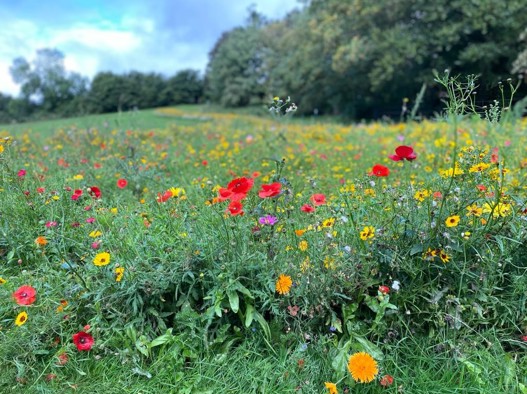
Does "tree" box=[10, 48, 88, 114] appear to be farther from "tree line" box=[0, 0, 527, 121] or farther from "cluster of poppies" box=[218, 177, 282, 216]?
"cluster of poppies" box=[218, 177, 282, 216]

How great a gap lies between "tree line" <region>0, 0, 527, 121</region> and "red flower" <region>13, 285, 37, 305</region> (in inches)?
82.0

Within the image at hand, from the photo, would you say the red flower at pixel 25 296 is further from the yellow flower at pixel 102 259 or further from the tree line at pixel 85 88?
the tree line at pixel 85 88

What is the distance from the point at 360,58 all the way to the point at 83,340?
15.6m

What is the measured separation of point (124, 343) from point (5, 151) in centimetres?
145

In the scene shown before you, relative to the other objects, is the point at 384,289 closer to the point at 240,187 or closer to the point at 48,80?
the point at 240,187

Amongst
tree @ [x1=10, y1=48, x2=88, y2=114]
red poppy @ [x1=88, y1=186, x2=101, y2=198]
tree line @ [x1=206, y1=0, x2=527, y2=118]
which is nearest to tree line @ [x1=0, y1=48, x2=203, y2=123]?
tree @ [x1=10, y1=48, x2=88, y2=114]

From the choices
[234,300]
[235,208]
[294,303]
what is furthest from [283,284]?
[235,208]

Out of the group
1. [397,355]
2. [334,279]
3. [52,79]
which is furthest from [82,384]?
[52,79]

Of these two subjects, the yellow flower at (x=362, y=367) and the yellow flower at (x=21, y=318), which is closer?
the yellow flower at (x=362, y=367)

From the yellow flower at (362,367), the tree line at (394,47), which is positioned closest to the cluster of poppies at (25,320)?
the yellow flower at (362,367)

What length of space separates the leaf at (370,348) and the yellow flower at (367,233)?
40cm

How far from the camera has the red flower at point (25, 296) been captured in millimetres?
1639

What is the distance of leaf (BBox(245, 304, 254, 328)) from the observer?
1.59 metres

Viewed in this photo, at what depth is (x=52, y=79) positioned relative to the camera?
3562 cm
